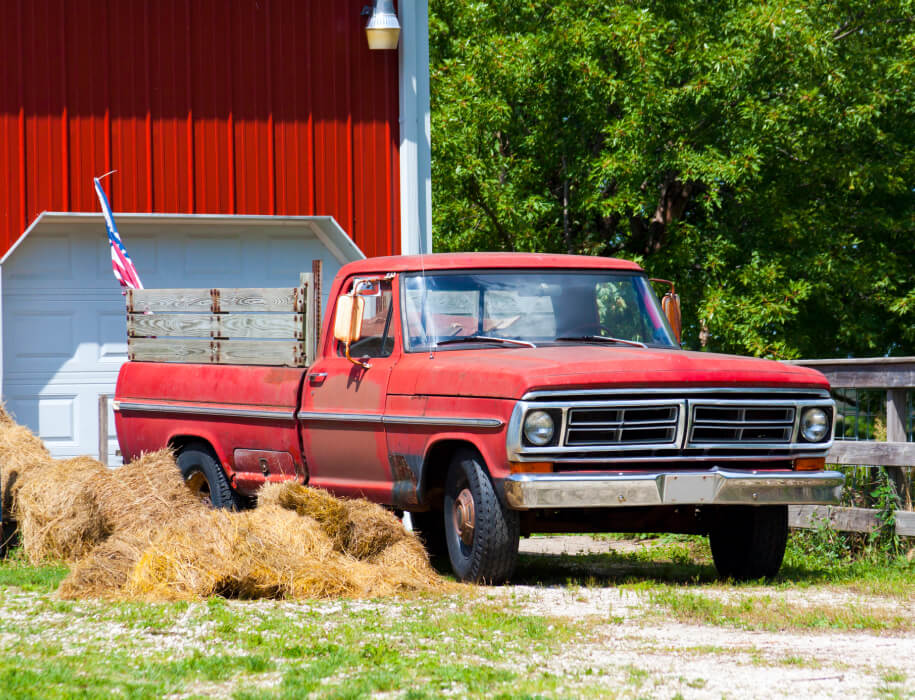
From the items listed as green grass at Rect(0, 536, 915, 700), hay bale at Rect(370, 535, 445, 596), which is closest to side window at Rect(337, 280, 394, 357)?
hay bale at Rect(370, 535, 445, 596)

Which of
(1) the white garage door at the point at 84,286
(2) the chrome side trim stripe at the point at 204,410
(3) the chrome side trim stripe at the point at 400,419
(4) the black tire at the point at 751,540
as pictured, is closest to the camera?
(3) the chrome side trim stripe at the point at 400,419

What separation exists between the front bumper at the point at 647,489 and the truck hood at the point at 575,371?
0.48m

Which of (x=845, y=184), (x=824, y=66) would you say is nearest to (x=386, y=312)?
(x=824, y=66)

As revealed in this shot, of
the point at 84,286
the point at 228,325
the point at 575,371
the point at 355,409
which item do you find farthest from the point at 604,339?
the point at 84,286

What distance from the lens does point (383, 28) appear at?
14.7m

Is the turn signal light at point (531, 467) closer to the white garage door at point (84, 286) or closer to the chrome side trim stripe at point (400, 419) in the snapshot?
the chrome side trim stripe at point (400, 419)

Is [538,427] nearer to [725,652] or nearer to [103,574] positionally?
[725,652]

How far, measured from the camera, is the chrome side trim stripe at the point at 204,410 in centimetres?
965

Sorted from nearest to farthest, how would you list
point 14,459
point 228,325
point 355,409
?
point 355,409 < point 228,325 < point 14,459

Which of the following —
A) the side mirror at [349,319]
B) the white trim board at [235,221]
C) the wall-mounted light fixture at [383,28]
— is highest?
the wall-mounted light fixture at [383,28]

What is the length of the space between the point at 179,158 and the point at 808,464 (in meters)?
8.73

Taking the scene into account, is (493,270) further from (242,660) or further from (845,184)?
(845,184)

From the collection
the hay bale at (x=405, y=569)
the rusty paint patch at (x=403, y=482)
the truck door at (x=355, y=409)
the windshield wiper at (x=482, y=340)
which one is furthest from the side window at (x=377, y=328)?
the hay bale at (x=405, y=569)

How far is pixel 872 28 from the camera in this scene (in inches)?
859
